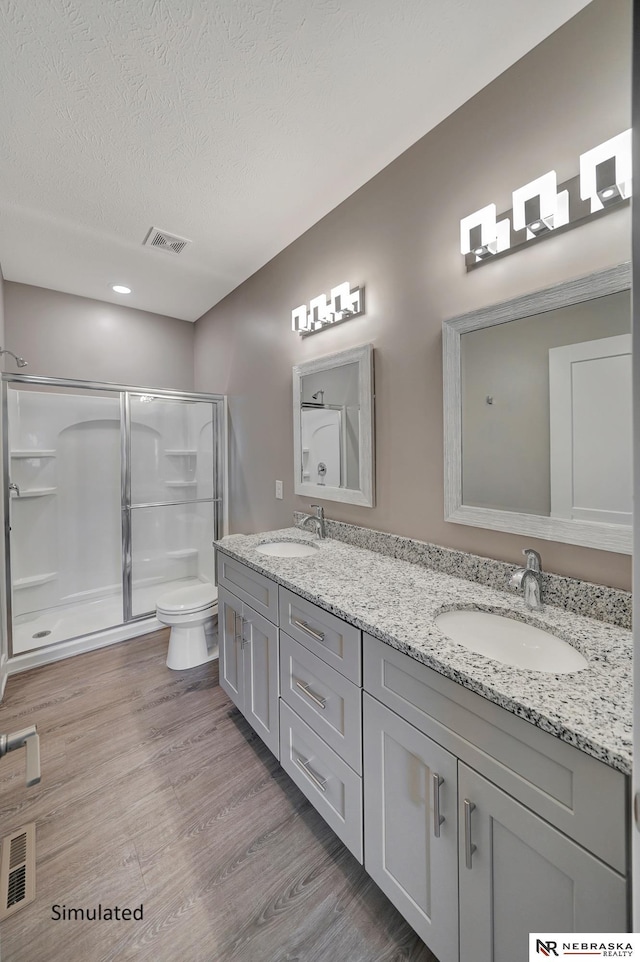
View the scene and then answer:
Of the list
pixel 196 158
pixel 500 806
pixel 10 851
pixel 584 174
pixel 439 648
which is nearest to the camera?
pixel 500 806

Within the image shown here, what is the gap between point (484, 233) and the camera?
1.26 metres

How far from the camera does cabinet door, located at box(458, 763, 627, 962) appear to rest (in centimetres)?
62

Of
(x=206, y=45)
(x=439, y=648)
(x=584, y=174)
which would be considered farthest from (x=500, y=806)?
(x=206, y=45)

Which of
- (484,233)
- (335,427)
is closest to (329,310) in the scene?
(335,427)

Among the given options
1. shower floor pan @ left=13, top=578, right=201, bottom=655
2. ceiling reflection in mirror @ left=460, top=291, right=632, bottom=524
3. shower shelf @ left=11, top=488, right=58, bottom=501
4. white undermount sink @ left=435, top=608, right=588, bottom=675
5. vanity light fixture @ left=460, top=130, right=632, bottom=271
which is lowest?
shower floor pan @ left=13, top=578, right=201, bottom=655

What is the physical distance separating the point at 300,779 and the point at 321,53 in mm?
2436

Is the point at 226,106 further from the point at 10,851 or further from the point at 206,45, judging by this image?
the point at 10,851

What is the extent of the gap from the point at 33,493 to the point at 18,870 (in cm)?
229

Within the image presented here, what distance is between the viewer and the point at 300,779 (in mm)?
1362

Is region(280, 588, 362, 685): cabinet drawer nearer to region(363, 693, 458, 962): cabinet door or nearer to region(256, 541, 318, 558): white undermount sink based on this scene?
region(363, 693, 458, 962): cabinet door

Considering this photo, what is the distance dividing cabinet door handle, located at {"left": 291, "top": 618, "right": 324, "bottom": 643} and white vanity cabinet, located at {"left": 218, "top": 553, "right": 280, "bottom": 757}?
0.15 metres

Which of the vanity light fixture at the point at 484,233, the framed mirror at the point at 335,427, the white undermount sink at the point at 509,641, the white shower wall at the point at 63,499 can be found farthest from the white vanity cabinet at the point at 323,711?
the white shower wall at the point at 63,499

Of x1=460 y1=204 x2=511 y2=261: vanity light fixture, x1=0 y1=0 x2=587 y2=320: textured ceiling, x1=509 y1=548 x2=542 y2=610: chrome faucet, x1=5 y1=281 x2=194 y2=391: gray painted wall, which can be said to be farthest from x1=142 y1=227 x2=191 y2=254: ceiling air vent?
x1=509 y1=548 x2=542 y2=610: chrome faucet

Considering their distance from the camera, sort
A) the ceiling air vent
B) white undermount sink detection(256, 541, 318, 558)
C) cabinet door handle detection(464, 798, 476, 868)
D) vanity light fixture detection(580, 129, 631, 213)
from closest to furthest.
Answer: cabinet door handle detection(464, 798, 476, 868) → vanity light fixture detection(580, 129, 631, 213) → white undermount sink detection(256, 541, 318, 558) → the ceiling air vent
